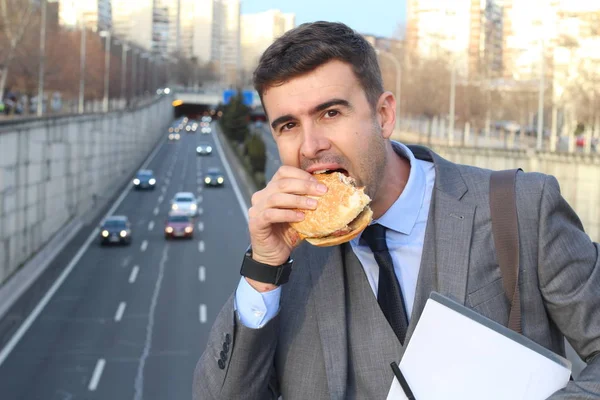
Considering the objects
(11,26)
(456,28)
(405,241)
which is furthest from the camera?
(456,28)

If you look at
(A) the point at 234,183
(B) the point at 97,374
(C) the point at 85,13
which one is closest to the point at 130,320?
(B) the point at 97,374

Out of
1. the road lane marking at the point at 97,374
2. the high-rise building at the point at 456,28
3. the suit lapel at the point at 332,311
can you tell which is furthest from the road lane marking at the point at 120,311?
the high-rise building at the point at 456,28

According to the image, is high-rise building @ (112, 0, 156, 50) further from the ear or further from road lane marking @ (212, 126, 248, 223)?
the ear

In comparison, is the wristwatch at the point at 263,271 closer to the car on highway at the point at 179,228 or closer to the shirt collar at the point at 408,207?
the shirt collar at the point at 408,207

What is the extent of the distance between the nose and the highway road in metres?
14.8

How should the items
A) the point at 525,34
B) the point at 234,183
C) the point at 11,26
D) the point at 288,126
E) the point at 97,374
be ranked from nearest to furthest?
the point at 288,126 < the point at 97,374 < the point at 11,26 < the point at 234,183 < the point at 525,34

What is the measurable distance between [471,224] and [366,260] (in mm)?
396

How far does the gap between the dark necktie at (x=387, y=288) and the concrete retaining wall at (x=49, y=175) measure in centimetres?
2454

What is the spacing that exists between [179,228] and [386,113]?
3772 centimetres

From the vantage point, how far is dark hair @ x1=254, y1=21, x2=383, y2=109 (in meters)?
3.10

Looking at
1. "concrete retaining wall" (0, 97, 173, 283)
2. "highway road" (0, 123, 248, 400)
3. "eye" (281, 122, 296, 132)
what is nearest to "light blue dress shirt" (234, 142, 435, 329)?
"eye" (281, 122, 296, 132)

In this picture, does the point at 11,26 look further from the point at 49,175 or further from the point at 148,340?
the point at 148,340

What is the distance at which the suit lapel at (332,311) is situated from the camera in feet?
10.3

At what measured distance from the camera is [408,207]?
3.34 meters
